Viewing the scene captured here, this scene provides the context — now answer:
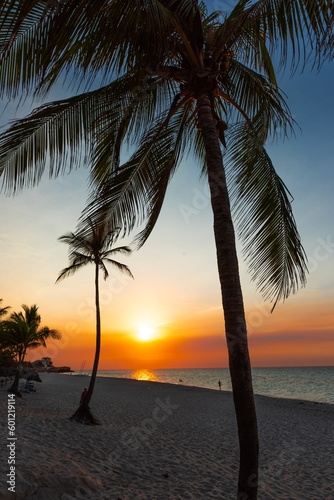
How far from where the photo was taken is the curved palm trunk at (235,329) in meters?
4.09

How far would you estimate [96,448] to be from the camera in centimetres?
955

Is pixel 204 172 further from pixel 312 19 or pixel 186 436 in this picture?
pixel 186 436

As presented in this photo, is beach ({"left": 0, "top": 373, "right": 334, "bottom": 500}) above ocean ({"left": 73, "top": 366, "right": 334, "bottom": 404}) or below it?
above

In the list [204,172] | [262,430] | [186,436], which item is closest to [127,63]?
[204,172]

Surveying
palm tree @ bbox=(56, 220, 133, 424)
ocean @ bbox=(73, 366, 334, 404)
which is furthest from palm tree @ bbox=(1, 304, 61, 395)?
ocean @ bbox=(73, 366, 334, 404)

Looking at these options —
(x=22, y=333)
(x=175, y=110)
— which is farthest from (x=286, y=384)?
(x=175, y=110)

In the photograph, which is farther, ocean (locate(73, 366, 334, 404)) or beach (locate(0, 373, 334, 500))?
ocean (locate(73, 366, 334, 404))

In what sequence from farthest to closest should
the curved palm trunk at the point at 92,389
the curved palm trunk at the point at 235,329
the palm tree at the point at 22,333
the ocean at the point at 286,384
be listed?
the ocean at the point at 286,384
the palm tree at the point at 22,333
the curved palm trunk at the point at 92,389
the curved palm trunk at the point at 235,329

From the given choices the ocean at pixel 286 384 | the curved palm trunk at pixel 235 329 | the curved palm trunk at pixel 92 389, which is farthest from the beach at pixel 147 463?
the ocean at pixel 286 384

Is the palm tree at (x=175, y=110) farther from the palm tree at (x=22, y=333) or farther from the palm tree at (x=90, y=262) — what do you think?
the palm tree at (x=22, y=333)

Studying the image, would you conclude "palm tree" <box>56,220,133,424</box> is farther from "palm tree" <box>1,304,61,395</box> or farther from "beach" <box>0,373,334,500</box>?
"palm tree" <box>1,304,61,395</box>

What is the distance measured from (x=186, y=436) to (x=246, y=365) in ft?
35.3

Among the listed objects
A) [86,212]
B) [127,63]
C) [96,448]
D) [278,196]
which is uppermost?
[127,63]

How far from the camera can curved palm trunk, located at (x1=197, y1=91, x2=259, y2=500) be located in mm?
4086
